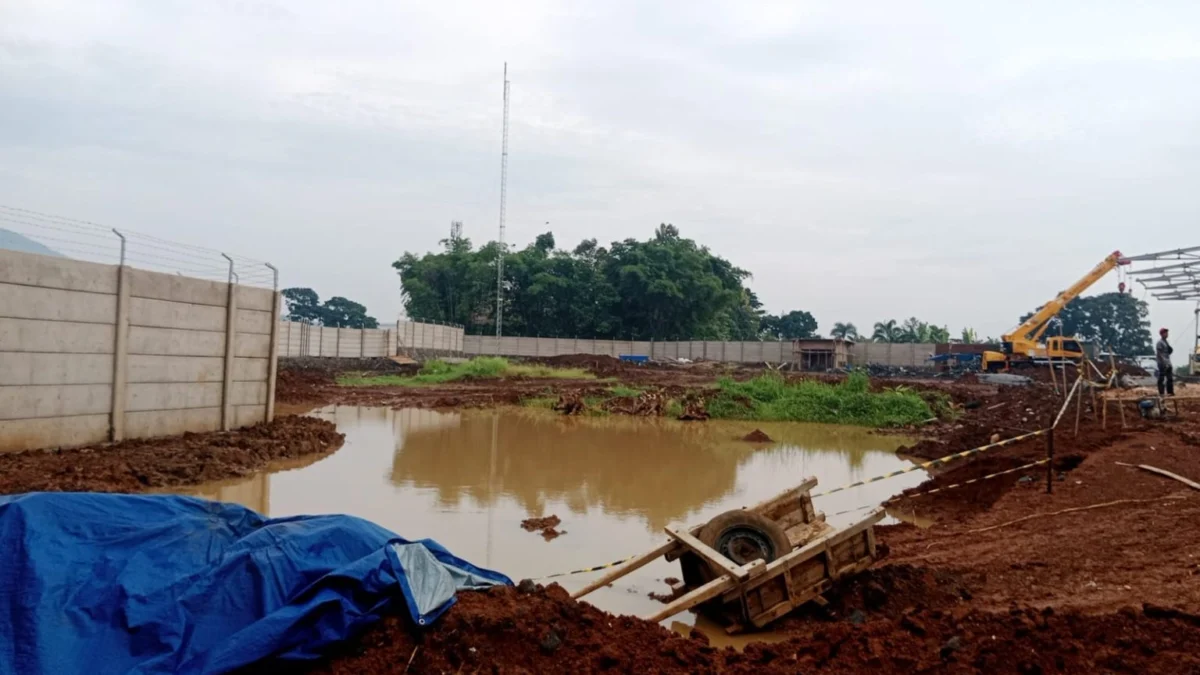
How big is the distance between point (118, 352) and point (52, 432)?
4.63 feet

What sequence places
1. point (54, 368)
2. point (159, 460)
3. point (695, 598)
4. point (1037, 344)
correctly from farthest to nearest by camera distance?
point (1037, 344)
point (54, 368)
point (159, 460)
point (695, 598)

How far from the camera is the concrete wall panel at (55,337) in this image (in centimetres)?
1034

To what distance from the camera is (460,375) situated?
34062 millimetres

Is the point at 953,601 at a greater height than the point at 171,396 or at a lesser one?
lesser

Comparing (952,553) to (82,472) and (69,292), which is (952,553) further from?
(69,292)

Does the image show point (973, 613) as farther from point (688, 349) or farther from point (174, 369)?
point (688, 349)

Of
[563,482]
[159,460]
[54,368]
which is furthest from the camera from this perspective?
[563,482]

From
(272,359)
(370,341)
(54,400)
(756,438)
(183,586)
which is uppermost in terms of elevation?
(370,341)

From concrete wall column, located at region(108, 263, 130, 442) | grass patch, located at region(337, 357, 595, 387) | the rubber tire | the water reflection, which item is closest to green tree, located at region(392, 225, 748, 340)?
grass patch, located at region(337, 357, 595, 387)

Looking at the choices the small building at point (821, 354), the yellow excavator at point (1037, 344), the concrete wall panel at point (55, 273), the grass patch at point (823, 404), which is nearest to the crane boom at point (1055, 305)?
the yellow excavator at point (1037, 344)

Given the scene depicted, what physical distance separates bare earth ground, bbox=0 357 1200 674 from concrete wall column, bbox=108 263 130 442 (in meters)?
0.50

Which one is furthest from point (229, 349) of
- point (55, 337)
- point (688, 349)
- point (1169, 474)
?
point (688, 349)

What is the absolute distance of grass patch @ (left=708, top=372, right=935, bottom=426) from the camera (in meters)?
21.5

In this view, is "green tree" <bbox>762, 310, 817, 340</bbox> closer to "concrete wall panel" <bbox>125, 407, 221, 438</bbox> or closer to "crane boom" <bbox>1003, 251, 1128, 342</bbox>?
"crane boom" <bbox>1003, 251, 1128, 342</bbox>
